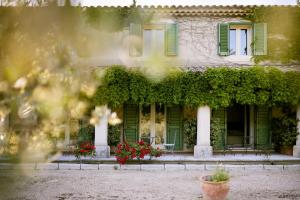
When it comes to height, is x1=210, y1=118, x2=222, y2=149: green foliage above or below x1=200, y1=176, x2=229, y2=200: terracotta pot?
above

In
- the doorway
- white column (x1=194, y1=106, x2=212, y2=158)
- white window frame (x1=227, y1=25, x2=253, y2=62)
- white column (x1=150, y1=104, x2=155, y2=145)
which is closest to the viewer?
white column (x1=194, y1=106, x2=212, y2=158)

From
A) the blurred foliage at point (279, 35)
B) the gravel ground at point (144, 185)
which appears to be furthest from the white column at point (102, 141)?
the blurred foliage at point (279, 35)

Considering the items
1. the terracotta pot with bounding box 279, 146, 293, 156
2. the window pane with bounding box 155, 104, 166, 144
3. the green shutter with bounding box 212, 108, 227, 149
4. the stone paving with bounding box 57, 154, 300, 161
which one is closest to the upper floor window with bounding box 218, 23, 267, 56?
the green shutter with bounding box 212, 108, 227, 149

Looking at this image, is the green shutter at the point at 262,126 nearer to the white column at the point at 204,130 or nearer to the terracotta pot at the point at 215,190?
the white column at the point at 204,130

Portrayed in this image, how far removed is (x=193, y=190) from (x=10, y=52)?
7917 millimetres

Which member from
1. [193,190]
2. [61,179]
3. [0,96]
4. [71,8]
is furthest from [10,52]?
[61,179]

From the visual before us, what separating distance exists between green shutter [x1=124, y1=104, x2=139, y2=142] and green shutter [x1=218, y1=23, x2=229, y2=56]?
14.5 ft

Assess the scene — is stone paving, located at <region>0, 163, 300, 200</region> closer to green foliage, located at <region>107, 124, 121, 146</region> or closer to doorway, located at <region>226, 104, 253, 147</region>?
green foliage, located at <region>107, 124, 121, 146</region>

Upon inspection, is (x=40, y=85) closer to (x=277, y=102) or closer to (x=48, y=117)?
(x=48, y=117)

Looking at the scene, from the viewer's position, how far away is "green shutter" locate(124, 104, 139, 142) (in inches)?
589

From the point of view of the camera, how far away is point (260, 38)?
46.3 feet

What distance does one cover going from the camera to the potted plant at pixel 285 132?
13.7 metres

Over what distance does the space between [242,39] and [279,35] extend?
4.94 feet

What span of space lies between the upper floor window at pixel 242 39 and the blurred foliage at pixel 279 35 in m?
0.26
